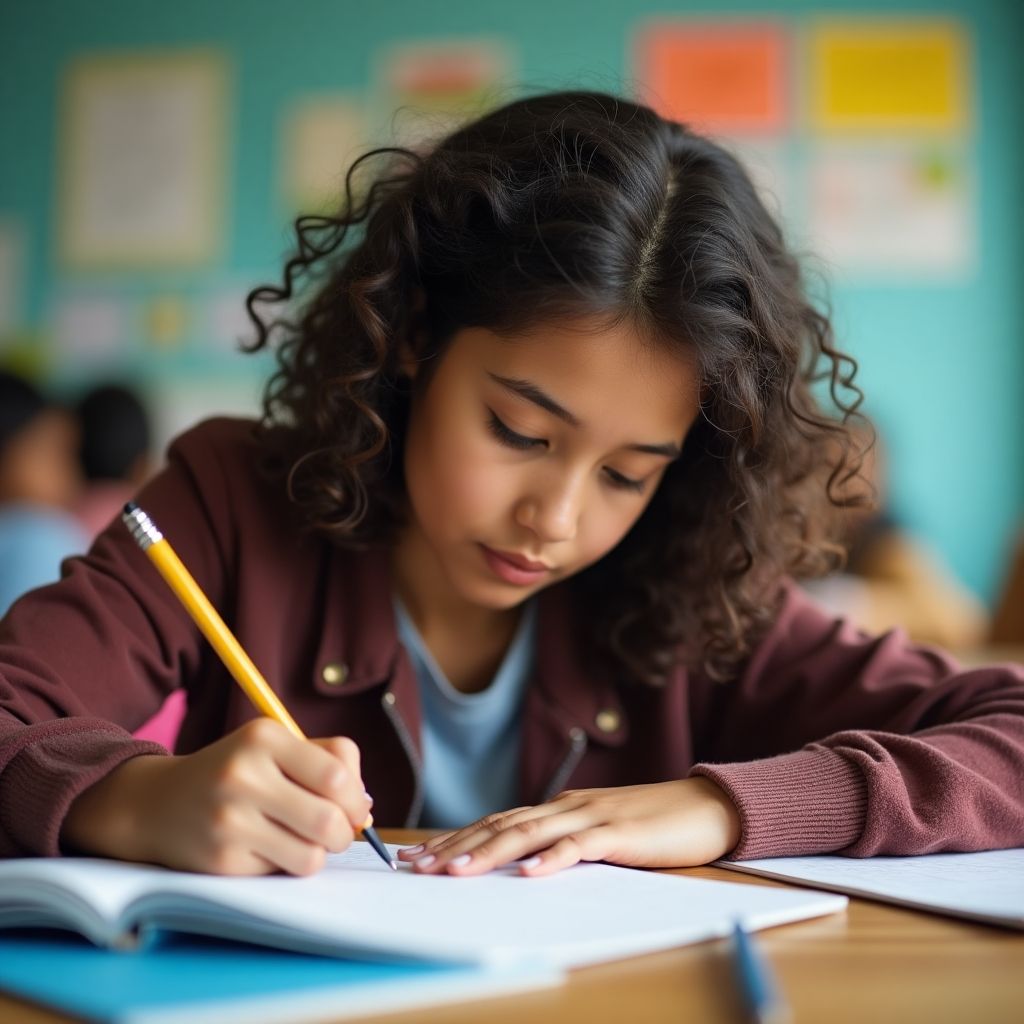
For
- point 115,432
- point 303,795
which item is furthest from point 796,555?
point 115,432

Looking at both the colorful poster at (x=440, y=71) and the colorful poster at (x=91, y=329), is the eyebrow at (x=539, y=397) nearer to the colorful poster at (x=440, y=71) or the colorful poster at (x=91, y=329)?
the colorful poster at (x=440, y=71)

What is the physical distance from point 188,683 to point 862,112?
10.3 feet

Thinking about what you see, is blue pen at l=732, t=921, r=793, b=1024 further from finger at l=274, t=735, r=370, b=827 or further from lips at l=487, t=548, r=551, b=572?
lips at l=487, t=548, r=551, b=572

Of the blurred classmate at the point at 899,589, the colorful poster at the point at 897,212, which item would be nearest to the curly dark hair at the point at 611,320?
the blurred classmate at the point at 899,589

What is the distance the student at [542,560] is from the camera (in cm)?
82

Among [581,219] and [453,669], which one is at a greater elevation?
[581,219]

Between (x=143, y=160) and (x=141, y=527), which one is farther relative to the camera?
(x=143, y=160)

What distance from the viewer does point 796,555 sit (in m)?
1.19

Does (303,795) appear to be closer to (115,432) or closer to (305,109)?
(115,432)

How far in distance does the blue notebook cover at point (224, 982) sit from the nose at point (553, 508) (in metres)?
0.44

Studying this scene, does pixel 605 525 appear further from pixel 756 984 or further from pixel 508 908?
pixel 756 984

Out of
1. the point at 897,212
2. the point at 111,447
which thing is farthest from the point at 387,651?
the point at 897,212

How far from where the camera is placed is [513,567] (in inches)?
39.0

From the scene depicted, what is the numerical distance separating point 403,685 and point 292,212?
318 centimetres
